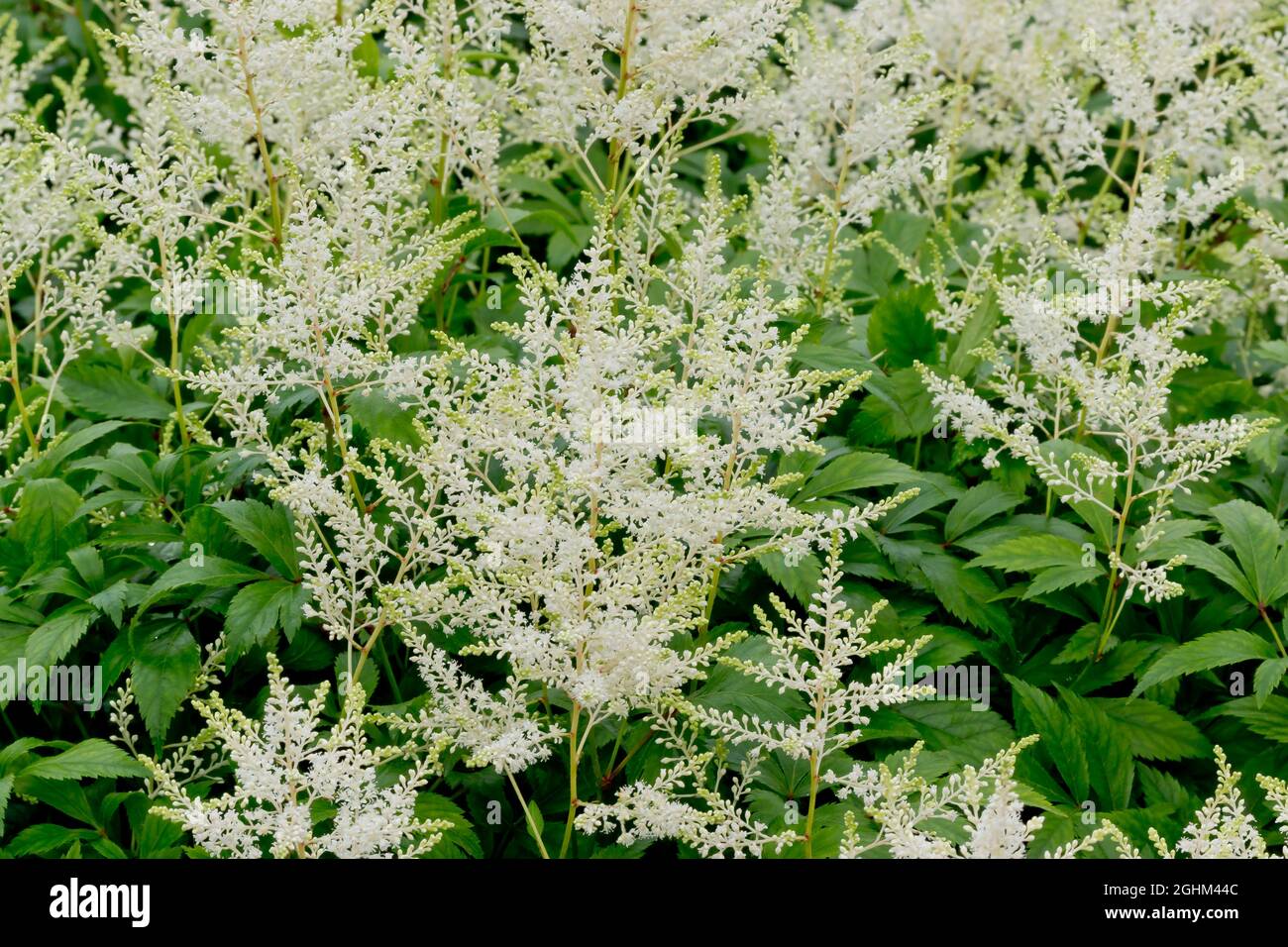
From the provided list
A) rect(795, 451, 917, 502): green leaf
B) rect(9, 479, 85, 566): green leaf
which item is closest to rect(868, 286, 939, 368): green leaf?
rect(795, 451, 917, 502): green leaf

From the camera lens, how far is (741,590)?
13.6 ft

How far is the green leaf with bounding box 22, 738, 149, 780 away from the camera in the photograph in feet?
11.4

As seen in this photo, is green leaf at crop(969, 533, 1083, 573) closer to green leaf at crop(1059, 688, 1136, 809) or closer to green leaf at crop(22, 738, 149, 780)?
green leaf at crop(1059, 688, 1136, 809)

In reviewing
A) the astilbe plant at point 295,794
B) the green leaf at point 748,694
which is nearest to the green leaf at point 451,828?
the astilbe plant at point 295,794

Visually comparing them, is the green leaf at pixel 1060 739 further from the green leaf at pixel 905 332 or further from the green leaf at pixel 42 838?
the green leaf at pixel 42 838

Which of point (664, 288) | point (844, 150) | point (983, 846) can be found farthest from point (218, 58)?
point (983, 846)

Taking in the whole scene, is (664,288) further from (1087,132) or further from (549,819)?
(549,819)

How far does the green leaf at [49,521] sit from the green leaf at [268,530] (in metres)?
0.58

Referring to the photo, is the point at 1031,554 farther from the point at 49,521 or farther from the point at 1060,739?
the point at 49,521

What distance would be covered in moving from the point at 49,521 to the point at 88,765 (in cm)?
89

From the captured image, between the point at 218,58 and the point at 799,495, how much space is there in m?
2.04

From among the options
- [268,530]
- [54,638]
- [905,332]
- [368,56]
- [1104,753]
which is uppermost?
[368,56]

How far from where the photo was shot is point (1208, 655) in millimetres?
3705

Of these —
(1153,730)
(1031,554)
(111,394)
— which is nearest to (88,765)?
(111,394)
